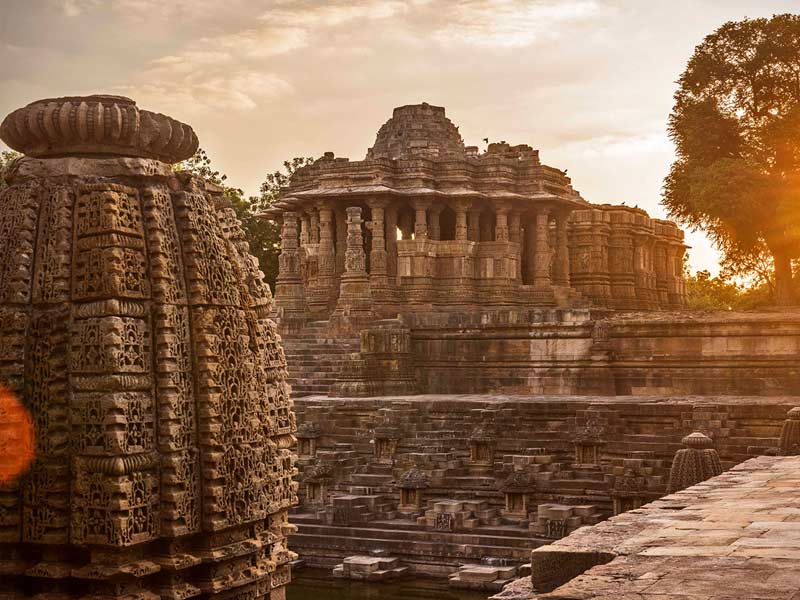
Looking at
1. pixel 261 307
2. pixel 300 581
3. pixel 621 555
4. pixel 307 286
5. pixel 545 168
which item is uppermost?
pixel 545 168

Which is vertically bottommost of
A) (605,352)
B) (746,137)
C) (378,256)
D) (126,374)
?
(126,374)

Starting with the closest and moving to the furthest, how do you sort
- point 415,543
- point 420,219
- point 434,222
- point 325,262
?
point 415,543
point 420,219
point 434,222
point 325,262

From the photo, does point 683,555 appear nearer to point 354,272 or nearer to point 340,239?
point 354,272

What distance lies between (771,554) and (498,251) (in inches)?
944

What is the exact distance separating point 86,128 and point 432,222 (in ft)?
82.7

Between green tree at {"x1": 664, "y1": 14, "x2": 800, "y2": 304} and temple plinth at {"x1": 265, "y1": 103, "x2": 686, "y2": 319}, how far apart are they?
11.3 feet

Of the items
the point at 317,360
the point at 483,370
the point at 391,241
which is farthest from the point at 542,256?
the point at 317,360

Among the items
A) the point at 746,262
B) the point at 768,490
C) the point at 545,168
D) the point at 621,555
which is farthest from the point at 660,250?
the point at 621,555

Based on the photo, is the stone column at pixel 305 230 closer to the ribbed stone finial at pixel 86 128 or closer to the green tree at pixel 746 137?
the green tree at pixel 746 137

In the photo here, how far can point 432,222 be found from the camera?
30.9 metres

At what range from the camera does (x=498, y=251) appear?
30.6 metres

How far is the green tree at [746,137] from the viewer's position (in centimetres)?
3122

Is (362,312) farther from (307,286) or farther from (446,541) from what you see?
(446,541)

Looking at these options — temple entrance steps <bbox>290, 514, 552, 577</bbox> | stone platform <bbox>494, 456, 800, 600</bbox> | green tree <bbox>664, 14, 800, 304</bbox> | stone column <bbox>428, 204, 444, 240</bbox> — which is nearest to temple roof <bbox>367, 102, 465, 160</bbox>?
stone column <bbox>428, 204, 444, 240</bbox>
